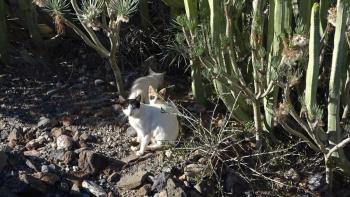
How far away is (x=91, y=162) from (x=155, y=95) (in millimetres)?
688

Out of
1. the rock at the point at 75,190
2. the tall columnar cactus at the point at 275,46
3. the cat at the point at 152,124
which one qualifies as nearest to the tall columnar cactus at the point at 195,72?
the cat at the point at 152,124

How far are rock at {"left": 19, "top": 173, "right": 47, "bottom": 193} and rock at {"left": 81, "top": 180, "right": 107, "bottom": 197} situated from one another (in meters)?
0.27

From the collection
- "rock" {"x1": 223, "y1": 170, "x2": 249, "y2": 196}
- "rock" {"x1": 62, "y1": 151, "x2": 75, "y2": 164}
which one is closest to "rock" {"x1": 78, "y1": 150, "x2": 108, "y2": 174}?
"rock" {"x1": 62, "y1": 151, "x2": 75, "y2": 164}

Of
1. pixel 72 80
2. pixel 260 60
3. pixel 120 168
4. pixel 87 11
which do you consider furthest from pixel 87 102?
pixel 260 60

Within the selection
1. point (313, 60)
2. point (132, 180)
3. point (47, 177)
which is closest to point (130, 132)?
point (132, 180)

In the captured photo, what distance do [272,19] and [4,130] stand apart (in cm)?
207

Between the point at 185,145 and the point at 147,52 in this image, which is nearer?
the point at 185,145

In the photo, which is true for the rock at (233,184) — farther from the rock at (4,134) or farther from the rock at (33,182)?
the rock at (4,134)

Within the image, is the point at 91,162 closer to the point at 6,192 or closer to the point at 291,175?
the point at 6,192

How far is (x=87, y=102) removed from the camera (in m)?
5.32

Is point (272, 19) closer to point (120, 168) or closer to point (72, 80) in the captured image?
point (120, 168)

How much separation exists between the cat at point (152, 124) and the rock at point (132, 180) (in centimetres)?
19

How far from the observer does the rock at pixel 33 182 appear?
447cm

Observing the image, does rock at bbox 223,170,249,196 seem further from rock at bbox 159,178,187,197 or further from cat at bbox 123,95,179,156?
cat at bbox 123,95,179,156
